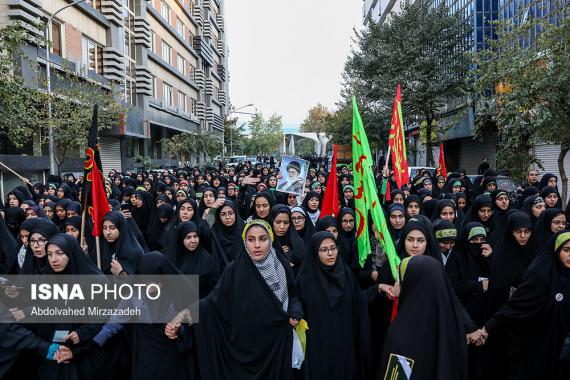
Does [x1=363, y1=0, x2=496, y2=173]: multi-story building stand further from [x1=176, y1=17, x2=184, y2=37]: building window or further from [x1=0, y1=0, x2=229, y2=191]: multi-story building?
[x1=176, y1=17, x2=184, y2=37]: building window

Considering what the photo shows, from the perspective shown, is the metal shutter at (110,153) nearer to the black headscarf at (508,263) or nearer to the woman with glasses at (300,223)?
the woman with glasses at (300,223)

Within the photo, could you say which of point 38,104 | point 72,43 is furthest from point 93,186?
point 72,43

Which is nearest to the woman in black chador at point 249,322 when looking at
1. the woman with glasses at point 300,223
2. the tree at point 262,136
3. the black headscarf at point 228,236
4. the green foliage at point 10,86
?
the black headscarf at point 228,236

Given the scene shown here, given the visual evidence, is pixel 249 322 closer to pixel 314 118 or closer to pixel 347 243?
pixel 347 243

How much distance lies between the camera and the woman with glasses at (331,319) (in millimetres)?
3486

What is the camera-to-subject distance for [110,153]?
23.0 meters

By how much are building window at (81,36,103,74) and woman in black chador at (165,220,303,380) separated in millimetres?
18118

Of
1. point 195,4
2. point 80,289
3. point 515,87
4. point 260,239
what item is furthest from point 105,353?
point 195,4

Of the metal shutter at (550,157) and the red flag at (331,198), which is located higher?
the metal shutter at (550,157)

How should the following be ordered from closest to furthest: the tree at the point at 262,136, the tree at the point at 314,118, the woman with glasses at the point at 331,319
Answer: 1. the woman with glasses at the point at 331,319
2. the tree at the point at 262,136
3. the tree at the point at 314,118

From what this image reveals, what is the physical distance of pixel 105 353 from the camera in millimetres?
3438

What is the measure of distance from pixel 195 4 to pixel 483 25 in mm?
27512

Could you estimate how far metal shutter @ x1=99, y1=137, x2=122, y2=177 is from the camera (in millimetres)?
22188

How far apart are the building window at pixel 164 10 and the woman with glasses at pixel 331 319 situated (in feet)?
102
